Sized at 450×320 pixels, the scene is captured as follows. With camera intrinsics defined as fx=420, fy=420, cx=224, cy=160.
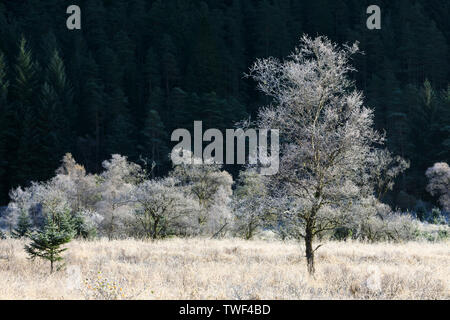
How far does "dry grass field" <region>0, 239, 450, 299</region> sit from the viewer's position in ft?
22.2

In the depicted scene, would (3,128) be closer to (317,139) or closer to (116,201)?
(116,201)

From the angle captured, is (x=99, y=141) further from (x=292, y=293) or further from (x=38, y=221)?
(x=292, y=293)

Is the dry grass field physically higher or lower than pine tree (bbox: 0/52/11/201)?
lower

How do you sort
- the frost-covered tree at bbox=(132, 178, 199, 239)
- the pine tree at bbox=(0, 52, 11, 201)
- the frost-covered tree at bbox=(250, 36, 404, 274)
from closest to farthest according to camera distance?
1. the frost-covered tree at bbox=(250, 36, 404, 274)
2. the frost-covered tree at bbox=(132, 178, 199, 239)
3. the pine tree at bbox=(0, 52, 11, 201)

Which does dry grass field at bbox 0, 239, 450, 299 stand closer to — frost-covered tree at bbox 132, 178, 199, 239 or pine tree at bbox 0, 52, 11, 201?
frost-covered tree at bbox 132, 178, 199, 239

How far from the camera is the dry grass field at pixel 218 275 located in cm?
677

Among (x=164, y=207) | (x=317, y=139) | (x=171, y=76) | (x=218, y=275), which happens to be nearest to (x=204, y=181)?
(x=164, y=207)

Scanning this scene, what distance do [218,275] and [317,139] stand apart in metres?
3.65

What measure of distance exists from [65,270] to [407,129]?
48821 millimetres

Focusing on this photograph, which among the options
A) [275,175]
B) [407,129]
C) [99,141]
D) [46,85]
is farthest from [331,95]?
[46,85]

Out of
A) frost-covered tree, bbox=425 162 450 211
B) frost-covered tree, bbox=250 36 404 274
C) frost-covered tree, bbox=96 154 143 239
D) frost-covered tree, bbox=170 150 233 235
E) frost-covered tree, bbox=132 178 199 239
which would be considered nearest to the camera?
frost-covered tree, bbox=250 36 404 274

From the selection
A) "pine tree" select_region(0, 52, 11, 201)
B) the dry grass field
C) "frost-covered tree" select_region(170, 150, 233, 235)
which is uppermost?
"pine tree" select_region(0, 52, 11, 201)

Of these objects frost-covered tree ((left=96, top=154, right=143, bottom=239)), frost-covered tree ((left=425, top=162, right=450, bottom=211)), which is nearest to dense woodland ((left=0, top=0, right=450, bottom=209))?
frost-covered tree ((left=425, top=162, right=450, bottom=211))

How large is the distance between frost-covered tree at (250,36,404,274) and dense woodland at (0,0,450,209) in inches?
1573
